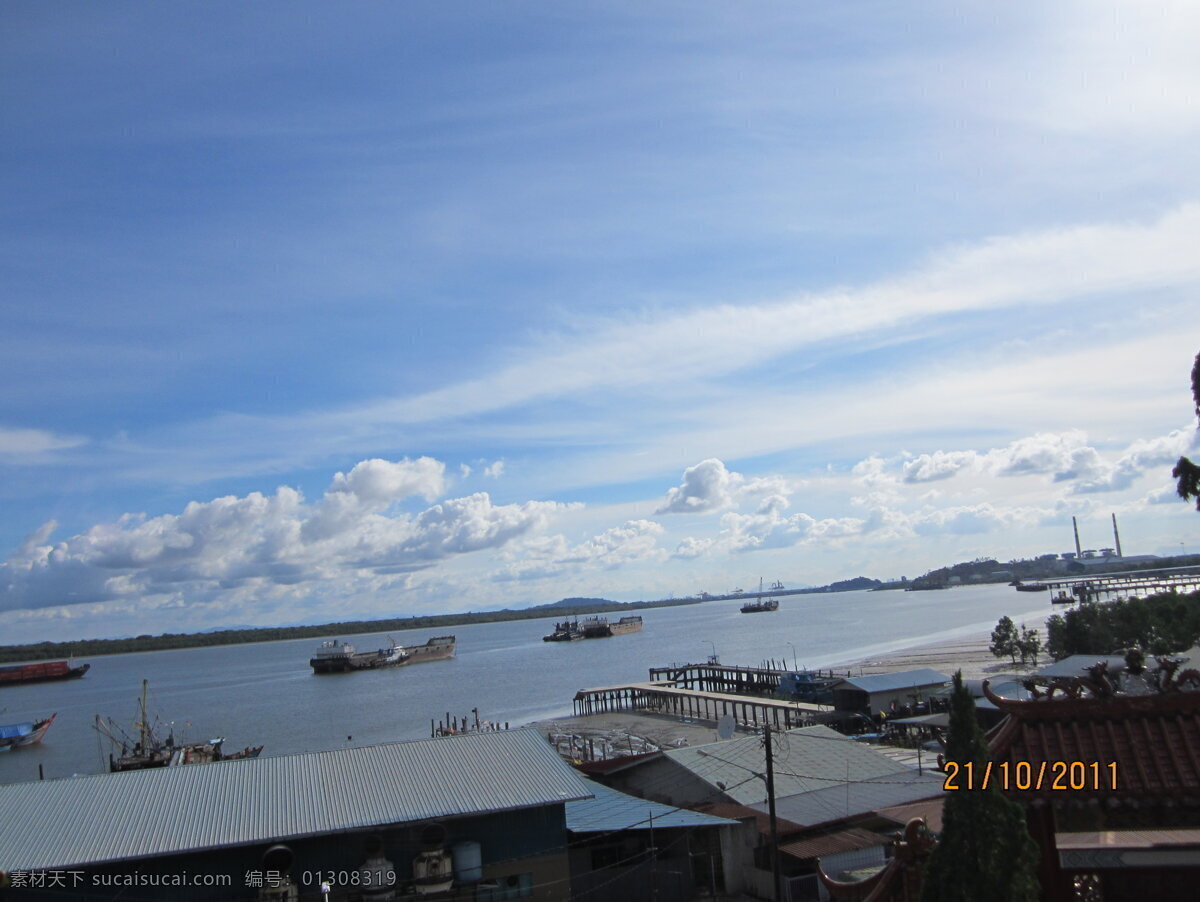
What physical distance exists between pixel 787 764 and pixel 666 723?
28831 millimetres

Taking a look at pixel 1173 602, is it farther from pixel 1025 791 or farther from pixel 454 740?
pixel 1025 791

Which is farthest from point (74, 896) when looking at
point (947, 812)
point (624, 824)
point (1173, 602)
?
point (1173, 602)

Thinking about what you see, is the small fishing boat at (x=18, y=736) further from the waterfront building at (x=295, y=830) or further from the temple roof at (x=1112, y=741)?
the temple roof at (x=1112, y=741)

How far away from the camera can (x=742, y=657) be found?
4476 inches

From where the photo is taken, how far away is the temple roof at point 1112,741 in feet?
24.5

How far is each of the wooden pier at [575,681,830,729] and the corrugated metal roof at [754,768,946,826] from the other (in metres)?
23.3

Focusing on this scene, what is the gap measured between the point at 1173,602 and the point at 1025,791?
184ft

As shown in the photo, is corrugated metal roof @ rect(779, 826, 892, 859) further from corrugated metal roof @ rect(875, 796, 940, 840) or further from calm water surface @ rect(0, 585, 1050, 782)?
calm water surface @ rect(0, 585, 1050, 782)

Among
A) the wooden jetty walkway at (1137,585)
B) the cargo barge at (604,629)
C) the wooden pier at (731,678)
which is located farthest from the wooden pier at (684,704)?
the cargo barge at (604,629)

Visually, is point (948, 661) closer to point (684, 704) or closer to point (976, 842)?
point (684, 704)

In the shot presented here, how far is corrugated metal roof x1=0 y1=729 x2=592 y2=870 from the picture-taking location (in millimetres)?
17312

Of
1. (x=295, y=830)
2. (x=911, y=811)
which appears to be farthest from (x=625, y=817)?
(x=295, y=830)

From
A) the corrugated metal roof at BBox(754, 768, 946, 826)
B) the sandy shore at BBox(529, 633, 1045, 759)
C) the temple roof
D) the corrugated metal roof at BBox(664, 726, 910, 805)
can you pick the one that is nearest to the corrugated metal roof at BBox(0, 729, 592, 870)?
the corrugated metal roof at BBox(754, 768, 946, 826)

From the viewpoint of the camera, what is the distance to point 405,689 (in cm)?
10181
